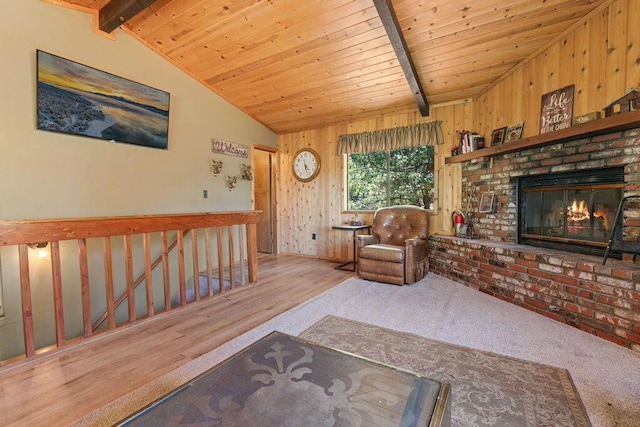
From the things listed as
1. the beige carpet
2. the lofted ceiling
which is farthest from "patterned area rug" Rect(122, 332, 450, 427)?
the lofted ceiling

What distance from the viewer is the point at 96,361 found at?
194 centimetres

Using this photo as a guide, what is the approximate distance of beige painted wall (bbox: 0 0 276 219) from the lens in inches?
111

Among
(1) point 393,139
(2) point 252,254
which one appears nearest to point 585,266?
(1) point 393,139

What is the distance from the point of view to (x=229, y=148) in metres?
4.88

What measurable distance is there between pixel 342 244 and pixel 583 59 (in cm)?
383

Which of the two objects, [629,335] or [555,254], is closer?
[629,335]

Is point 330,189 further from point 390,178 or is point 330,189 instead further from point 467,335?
point 467,335

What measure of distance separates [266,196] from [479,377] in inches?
197

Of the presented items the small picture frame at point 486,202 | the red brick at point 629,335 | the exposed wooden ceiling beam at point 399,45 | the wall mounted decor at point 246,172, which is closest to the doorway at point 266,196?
the wall mounted decor at point 246,172

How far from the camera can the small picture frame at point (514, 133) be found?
10.9ft

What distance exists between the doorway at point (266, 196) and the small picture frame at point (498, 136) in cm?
381

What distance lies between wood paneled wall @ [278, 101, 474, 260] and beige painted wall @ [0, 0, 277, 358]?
1.77 meters

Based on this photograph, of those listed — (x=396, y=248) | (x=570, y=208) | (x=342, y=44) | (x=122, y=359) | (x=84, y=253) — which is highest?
(x=342, y=44)

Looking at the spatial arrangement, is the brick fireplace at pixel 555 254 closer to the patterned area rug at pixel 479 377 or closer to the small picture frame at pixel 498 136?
the small picture frame at pixel 498 136
